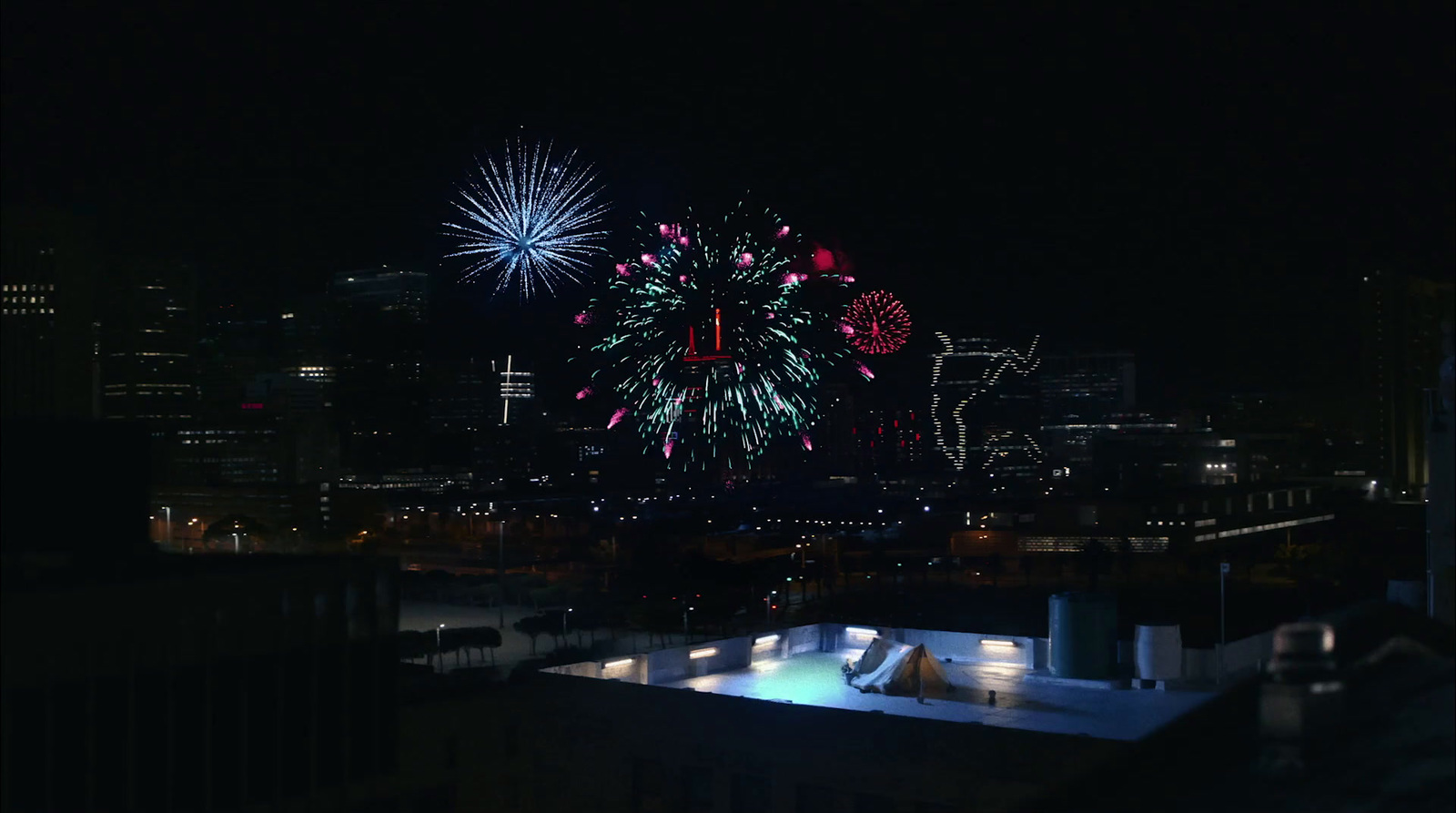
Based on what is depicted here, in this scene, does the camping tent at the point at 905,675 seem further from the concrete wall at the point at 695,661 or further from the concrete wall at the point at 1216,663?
the concrete wall at the point at 1216,663

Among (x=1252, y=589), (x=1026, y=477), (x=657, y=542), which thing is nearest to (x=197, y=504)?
(x=657, y=542)

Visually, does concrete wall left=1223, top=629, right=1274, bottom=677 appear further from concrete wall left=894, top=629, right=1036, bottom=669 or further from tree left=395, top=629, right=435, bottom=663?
tree left=395, top=629, right=435, bottom=663

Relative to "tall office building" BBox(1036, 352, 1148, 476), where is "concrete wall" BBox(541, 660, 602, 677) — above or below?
below

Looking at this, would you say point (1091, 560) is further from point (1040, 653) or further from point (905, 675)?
point (905, 675)

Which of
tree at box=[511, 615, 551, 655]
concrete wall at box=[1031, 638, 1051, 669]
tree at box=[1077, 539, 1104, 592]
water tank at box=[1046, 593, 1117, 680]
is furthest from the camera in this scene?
tree at box=[1077, 539, 1104, 592]

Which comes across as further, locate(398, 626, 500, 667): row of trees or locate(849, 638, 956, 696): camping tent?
locate(398, 626, 500, 667): row of trees

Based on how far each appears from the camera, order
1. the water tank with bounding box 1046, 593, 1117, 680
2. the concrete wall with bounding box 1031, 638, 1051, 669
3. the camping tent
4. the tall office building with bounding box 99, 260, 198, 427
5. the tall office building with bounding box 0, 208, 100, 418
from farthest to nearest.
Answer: the tall office building with bounding box 99, 260, 198, 427 → the concrete wall with bounding box 1031, 638, 1051, 669 → the water tank with bounding box 1046, 593, 1117, 680 → the camping tent → the tall office building with bounding box 0, 208, 100, 418

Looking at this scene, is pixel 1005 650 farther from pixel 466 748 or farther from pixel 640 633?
pixel 466 748

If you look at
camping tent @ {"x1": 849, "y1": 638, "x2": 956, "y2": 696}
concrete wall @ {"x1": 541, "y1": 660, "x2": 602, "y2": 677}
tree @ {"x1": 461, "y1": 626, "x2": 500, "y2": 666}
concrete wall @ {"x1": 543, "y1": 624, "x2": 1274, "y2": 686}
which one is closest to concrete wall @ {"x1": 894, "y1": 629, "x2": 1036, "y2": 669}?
concrete wall @ {"x1": 543, "y1": 624, "x2": 1274, "y2": 686}
